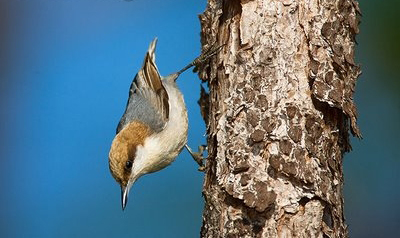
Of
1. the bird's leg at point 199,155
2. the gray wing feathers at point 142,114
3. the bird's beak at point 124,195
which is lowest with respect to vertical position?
the bird's beak at point 124,195

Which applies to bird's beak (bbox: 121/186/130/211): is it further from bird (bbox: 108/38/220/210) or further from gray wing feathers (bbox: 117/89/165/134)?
gray wing feathers (bbox: 117/89/165/134)

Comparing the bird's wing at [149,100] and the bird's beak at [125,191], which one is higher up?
the bird's wing at [149,100]

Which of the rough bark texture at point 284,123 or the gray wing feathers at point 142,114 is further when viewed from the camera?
the gray wing feathers at point 142,114

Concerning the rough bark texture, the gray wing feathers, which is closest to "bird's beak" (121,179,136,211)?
the gray wing feathers

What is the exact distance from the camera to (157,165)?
343 centimetres

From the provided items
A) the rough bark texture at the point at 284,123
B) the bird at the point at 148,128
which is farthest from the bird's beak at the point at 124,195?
the rough bark texture at the point at 284,123

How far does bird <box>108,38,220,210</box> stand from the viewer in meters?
3.30

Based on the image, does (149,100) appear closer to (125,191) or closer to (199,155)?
(199,155)

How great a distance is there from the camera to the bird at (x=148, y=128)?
3305mm

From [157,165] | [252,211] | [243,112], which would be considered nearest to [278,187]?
[252,211]

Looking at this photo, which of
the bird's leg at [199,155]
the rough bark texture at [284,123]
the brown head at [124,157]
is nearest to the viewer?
the rough bark texture at [284,123]

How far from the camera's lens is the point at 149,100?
3.55 metres

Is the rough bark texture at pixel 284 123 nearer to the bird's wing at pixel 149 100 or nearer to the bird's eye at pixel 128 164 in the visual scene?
the bird's eye at pixel 128 164

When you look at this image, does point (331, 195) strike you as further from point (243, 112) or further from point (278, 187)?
point (243, 112)
